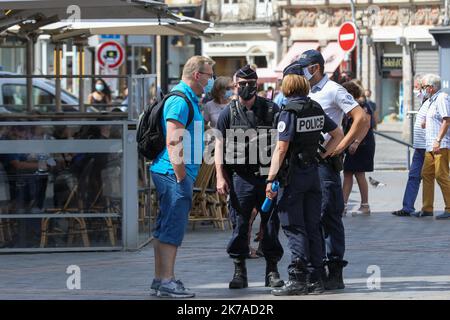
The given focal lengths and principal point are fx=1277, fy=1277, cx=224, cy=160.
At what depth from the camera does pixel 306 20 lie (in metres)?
49.1

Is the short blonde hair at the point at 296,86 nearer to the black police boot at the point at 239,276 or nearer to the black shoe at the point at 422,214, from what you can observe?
the black police boot at the point at 239,276

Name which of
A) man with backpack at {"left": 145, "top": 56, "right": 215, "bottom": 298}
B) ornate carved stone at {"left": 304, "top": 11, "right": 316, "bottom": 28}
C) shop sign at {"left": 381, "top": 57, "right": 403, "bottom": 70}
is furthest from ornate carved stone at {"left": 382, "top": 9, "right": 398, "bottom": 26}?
man with backpack at {"left": 145, "top": 56, "right": 215, "bottom": 298}

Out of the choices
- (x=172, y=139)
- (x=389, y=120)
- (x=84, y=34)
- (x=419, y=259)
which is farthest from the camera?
(x=389, y=120)

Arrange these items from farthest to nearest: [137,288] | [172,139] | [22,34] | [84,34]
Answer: [84,34], [22,34], [137,288], [172,139]

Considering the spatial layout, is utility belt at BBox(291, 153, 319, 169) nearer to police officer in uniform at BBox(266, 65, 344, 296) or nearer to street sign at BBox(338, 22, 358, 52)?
police officer in uniform at BBox(266, 65, 344, 296)

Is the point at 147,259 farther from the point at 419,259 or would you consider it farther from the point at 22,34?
the point at 22,34

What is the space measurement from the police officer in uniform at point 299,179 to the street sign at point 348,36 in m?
17.3

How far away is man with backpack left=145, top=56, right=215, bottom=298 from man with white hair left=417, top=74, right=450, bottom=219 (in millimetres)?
6167

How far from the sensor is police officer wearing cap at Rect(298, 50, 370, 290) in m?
10.5

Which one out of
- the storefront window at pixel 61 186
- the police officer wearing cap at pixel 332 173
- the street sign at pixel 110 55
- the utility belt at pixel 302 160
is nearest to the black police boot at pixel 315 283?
the police officer wearing cap at pixel 332 173

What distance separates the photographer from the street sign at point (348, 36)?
89.4ft

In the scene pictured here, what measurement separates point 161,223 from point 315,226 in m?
1.22

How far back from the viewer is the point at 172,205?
10.0 m

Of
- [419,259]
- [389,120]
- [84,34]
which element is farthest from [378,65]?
[419,259]
